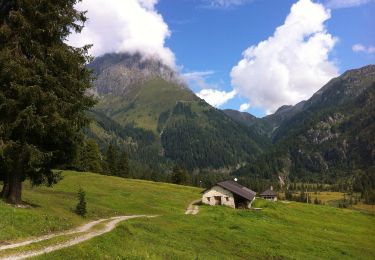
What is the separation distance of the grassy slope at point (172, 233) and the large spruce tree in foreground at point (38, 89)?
14.1 ft

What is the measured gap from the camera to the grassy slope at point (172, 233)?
92.0 feet

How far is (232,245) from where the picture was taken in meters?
40.5

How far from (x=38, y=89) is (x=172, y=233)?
59.2 feet

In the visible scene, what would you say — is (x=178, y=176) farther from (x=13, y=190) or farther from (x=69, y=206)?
(x=13, y=190)

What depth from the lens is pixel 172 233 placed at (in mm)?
39656

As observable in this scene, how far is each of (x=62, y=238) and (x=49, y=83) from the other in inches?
516

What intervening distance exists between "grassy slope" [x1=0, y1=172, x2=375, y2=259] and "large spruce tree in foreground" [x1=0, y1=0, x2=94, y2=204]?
431 cm

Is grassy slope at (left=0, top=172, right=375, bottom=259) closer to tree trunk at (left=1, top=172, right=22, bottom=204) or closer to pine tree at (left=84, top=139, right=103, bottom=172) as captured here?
tree trunk at (left=1, top=172, right=22, bottom=204)

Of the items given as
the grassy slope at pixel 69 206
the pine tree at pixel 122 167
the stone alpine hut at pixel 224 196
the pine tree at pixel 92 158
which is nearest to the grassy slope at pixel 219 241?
the grassy slope at pixel 69 206

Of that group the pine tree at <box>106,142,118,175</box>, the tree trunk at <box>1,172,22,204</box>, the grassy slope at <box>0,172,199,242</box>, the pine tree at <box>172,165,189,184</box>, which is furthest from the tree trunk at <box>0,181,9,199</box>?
the pine tree at <box>172,165,189,184</box>

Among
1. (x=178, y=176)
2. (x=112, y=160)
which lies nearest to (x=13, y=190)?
(x=112, y=160)

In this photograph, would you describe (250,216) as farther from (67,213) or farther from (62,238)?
(62,238)

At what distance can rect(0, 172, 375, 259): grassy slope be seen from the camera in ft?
92.0

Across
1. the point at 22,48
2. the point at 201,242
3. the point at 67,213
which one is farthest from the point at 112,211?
the point at 22,48
